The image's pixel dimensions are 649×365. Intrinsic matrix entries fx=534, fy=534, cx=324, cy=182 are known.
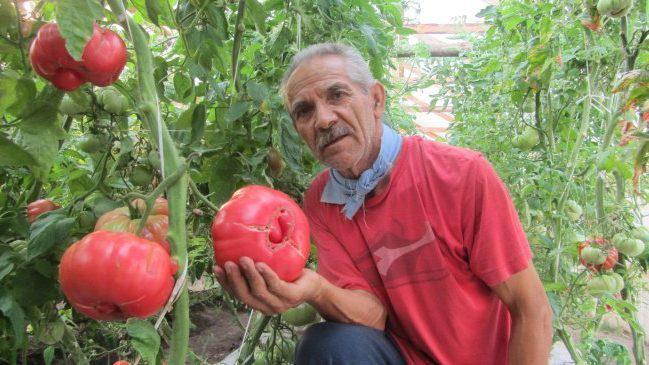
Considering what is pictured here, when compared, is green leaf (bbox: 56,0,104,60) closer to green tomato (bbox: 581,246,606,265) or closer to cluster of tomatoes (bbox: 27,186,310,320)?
cluster of tomatoes (bbox: 27,186,310,320)

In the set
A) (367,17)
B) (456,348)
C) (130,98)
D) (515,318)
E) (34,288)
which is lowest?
(456,348)

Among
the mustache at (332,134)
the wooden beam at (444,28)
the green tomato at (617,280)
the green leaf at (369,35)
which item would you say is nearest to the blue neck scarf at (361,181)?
the mustache at (332,134)

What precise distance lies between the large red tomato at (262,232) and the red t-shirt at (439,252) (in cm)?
45

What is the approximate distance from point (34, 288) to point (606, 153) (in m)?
1.43

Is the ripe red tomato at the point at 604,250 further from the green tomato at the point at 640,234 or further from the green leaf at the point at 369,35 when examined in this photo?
the green leaf at the point at 369,35

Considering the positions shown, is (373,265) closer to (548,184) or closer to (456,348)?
(456,348)

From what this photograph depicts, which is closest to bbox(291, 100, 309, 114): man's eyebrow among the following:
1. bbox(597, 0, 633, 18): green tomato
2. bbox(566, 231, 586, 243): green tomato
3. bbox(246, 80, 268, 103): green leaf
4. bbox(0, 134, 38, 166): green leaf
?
bbox(246, 80, 268, 103): green leaf

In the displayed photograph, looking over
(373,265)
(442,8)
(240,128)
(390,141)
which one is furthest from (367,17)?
(442,8)

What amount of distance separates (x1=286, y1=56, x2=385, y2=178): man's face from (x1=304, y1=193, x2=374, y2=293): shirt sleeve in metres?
0.20

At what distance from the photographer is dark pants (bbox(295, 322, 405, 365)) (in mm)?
1186

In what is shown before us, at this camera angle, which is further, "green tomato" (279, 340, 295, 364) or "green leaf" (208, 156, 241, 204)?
"green tomato" (279, 340, 295, 364)

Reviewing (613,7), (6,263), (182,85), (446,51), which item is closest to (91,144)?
(182,85)

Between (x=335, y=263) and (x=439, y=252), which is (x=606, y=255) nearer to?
(x=439, y=252)

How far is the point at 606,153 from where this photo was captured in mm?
1486
